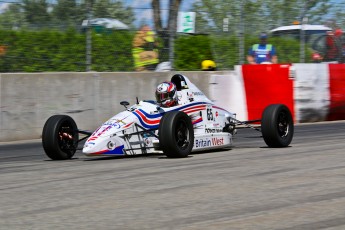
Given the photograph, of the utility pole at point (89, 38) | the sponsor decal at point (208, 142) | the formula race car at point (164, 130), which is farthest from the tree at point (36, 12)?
the sponsor decal at point (208, 142)

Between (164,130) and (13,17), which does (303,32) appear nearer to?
(13,17)

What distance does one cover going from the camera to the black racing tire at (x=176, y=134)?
9.61m

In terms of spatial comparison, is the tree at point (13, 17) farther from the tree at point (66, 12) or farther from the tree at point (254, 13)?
the tree at point (254, 13)

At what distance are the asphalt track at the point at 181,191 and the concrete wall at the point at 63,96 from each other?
2.43 metres

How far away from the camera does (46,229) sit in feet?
17.9

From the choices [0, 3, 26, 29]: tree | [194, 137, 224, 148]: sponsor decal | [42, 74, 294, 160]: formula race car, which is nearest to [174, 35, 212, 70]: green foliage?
[0, 3, 26, 29]: tree

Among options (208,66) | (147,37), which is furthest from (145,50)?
(208,66)

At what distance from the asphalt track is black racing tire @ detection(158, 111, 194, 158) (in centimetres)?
16

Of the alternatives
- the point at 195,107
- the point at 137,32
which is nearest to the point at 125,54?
the point at 137,32

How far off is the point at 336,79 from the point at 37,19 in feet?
22.9

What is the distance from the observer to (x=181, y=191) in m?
7.14

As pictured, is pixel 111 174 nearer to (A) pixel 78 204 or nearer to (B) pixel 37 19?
(A) pixel 78 204

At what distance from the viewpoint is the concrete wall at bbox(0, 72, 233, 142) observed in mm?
13383

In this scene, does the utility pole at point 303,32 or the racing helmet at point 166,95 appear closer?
the racing helmet at point 166,95
